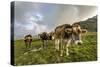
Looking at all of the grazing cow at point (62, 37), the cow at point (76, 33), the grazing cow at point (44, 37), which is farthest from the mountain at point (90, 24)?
the grazing cow at point (44, 37)

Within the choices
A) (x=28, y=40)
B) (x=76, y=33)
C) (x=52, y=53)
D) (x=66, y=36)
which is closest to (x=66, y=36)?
(x=66, y=36)

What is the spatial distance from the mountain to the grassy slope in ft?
0.21

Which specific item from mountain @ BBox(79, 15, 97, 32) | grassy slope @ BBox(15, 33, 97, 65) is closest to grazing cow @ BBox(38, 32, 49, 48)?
grassy slope @ BBox(15, 33, 97, 65)

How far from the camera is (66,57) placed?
2213 mm

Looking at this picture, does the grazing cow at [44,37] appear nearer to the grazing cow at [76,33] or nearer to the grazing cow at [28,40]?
the grazing cow at [28,40]

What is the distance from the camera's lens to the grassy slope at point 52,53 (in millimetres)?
2035

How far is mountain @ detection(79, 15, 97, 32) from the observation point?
2.31m

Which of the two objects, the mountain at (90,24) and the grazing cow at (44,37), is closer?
the grazing cow at (44,37)

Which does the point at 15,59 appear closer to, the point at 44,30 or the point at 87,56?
the point at 44,30

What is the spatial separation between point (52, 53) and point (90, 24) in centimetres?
56

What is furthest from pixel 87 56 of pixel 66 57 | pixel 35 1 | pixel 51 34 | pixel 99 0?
pixel 35 1

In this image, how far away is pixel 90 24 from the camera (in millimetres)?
2336

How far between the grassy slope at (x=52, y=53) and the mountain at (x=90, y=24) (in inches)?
2.5
